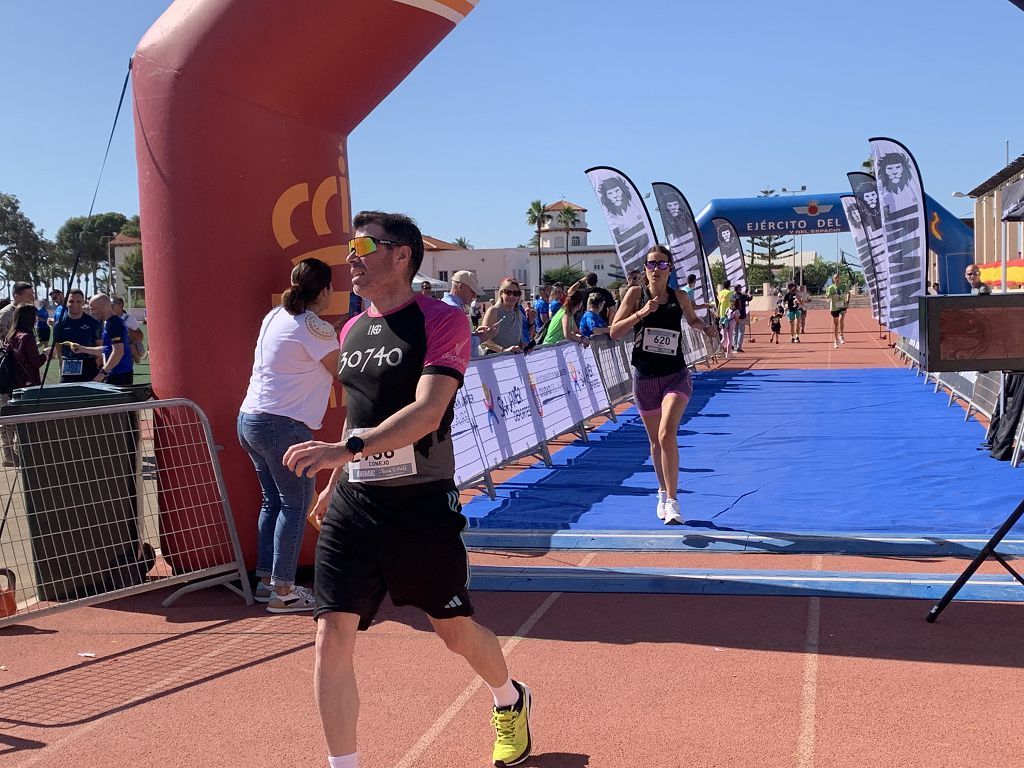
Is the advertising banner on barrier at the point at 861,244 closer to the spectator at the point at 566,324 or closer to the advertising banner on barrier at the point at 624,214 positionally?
the advertising banner on barrier at the point at 624,214

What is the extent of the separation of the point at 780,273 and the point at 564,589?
446 feet

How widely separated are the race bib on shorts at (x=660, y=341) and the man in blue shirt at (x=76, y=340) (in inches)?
279

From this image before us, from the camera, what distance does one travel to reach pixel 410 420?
3.14 meters

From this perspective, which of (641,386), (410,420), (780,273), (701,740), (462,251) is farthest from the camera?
(780,273)

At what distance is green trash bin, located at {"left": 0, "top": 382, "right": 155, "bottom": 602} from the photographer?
223 inches

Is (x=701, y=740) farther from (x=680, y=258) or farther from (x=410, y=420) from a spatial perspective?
(x=680, y=258)

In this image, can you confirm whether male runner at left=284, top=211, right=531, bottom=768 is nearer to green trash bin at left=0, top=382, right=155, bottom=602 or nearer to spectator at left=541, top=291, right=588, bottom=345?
green trash bin at left=0, top=382, right=155, bottom=602

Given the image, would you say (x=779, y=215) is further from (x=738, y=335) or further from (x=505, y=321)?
(x=505, y=321)

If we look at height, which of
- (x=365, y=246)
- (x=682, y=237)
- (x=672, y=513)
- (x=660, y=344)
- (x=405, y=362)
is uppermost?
(x=682, y=237)

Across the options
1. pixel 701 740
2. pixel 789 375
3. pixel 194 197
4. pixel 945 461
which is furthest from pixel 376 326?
pixel 789 375

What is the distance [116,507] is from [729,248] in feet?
95.9

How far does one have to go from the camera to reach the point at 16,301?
11797 millimetres

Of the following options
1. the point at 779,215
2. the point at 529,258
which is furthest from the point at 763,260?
the point at 779,215

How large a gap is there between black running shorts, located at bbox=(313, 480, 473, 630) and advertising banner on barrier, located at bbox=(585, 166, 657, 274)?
58.5 ft
